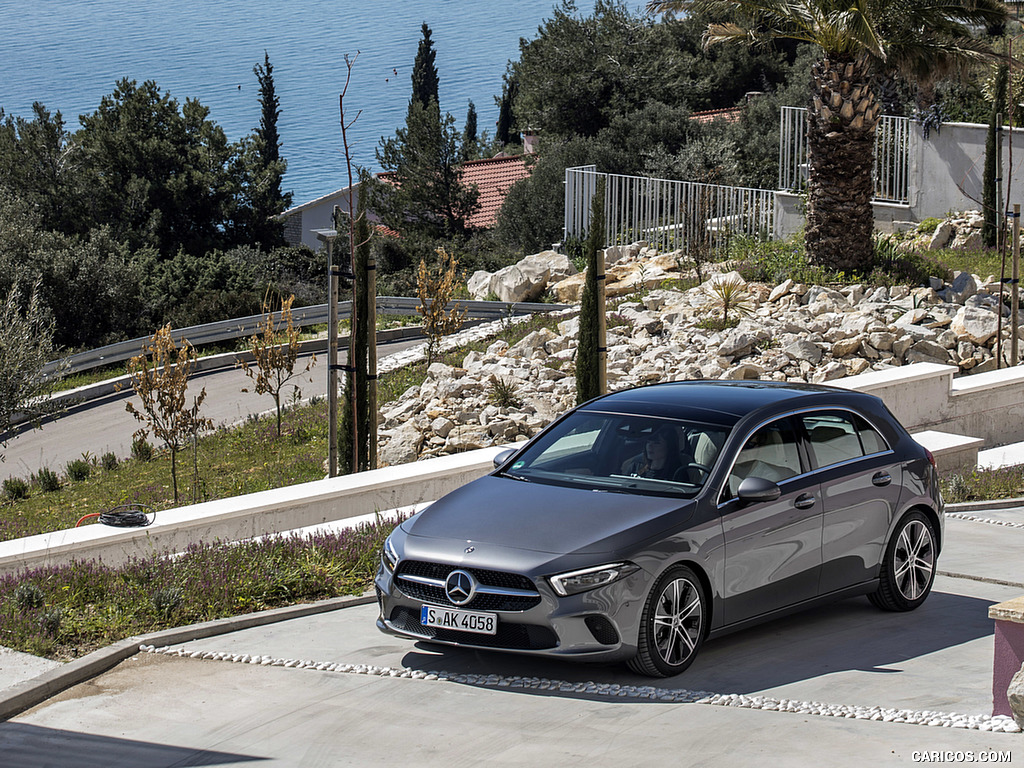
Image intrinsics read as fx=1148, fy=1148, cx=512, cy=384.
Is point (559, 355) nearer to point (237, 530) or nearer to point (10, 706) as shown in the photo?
point (237, 530)

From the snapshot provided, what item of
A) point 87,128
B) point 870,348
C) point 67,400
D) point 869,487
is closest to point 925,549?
point 869,487

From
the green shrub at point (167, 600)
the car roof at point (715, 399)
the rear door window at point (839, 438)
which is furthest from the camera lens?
the green shrub at point (167, 600)

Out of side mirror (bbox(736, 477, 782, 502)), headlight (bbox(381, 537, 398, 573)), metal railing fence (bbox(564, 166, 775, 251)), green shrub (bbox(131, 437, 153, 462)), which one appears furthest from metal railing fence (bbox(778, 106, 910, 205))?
headlight (bbox(381, 537, 398, 573))

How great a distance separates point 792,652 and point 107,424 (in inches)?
830

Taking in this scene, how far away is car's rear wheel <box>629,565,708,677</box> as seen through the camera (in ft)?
20.2

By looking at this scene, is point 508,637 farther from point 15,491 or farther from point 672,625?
point 15,491

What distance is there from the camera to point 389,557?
6645 millimetres

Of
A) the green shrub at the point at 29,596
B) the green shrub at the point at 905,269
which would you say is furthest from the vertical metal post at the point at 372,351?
the green shrub at the point at 905,269

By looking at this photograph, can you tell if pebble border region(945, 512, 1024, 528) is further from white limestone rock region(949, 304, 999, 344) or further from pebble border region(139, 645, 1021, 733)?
white limestone rock region(949, 304, 999, 344)

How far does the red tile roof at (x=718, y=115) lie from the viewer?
4523 cm

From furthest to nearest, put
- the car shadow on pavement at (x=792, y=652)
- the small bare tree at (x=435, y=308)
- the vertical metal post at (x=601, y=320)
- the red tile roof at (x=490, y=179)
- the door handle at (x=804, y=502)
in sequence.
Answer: the red tile roof at (x=490, y=179) → the small bare tree at (x=435, y=308) → the vertical metal post at (x=601, y=320) → the door handle at (x=804, y=502) → the car shadow on pavement at (x=792, y=652)

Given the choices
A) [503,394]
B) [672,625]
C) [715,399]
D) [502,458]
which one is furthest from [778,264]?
[672,625]

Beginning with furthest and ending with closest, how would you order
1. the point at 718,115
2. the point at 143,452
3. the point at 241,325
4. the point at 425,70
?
the point at 425,70 < the point at 718,115 < the point at 241,325 < the point at 143,452

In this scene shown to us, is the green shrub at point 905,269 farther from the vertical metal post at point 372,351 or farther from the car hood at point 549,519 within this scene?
the car hood at point 549,519
